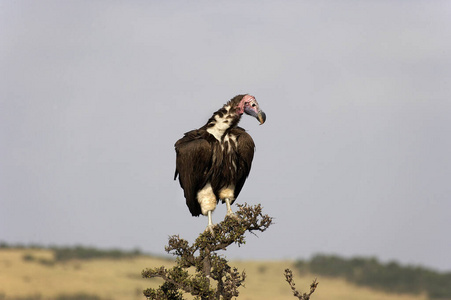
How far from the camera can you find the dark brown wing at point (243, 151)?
1102 cm

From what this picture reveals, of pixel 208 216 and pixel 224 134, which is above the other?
pixel 224 134

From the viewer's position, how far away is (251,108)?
10969mm

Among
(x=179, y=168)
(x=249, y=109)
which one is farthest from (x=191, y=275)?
(x=249, y=109)

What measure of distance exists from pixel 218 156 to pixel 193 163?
1.41 ft

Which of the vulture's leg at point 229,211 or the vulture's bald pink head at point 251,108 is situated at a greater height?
the vulture's bald pink head at point 251,108

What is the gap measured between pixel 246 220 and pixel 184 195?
1.68 metres

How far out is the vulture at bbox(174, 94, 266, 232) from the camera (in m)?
10.9

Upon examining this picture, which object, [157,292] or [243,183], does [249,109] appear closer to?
[243,183]

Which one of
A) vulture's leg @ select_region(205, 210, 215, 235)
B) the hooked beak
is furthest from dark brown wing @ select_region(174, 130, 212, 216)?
the hooked beak

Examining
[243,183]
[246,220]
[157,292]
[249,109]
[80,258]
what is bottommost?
[157,292]

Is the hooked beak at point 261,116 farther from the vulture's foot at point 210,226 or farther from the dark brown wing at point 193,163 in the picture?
the vulture's foot at point 210,226

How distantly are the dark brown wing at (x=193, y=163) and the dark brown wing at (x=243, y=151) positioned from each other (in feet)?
1.70

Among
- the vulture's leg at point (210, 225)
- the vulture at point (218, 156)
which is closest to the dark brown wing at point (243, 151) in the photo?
the vulture at point (218, 156)

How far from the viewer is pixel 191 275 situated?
403 inches
